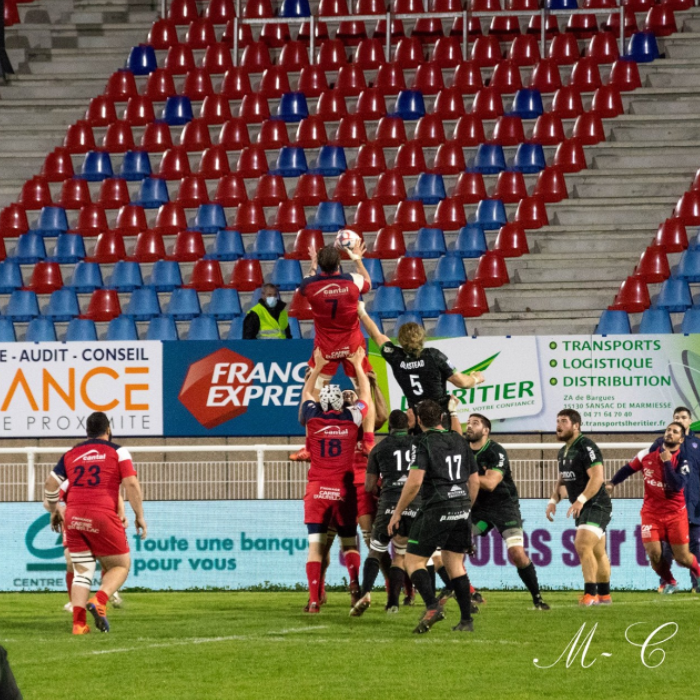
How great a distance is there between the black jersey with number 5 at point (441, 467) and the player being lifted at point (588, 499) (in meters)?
2.62

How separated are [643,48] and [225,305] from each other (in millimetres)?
8380

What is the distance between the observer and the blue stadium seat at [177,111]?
78.4ft

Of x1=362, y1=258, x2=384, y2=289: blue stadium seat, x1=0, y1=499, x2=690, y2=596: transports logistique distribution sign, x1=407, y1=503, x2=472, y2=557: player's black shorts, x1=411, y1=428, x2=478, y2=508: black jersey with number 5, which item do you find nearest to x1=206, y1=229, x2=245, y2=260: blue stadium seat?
x1=362, y1=258, x2=384, y2=289: blue stadium seat

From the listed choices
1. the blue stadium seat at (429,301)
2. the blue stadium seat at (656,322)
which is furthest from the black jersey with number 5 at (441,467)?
the blue stadium seat at (429,301)

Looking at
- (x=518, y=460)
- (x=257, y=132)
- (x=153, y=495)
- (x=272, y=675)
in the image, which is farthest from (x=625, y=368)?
(x=257, y=132)

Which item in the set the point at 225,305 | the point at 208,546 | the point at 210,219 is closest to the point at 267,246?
the point at 210,219

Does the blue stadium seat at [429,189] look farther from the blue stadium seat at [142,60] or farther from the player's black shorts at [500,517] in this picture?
the player's black shorts at [500,517]

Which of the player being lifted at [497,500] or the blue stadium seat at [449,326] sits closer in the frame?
the player being lifted at [497,500]

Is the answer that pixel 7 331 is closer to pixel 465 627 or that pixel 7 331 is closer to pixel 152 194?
pixel 152 194

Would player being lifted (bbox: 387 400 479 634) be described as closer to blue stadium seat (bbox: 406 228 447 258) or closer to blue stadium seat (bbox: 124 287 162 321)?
blue stadium seat (bbox: 124 287 162 321)

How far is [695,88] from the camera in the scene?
22203mm

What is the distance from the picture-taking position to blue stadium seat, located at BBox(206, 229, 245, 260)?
2089 centimetres

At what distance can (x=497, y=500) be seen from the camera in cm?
1294

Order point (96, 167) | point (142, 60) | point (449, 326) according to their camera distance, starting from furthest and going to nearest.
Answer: point (142, 60)
point (96, 167)
point (449, 326)
